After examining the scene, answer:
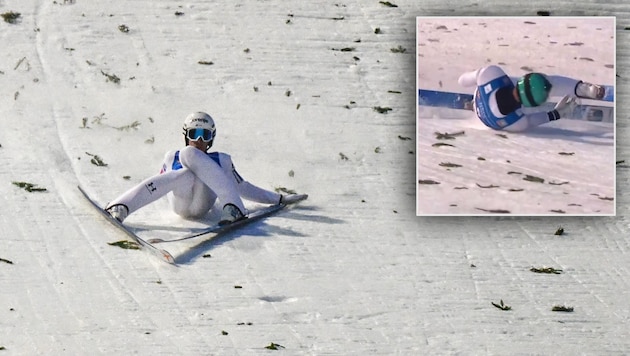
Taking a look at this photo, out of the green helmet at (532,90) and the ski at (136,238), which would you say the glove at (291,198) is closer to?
the ski at (136,238)

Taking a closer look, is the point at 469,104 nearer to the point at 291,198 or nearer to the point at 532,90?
the point at 532,90

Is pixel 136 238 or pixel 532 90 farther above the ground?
pixel 532 90

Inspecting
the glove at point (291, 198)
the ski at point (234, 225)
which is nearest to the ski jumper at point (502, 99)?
the glove at point (291, 198)

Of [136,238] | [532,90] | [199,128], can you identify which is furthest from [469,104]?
[136,238]

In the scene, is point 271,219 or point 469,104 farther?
point 469,104

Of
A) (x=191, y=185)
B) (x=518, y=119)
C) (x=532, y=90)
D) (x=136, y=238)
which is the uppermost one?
(x=532, y=90)

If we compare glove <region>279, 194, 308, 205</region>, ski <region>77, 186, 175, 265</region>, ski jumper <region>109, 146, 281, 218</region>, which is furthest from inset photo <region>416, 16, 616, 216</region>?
ski <region>77, 186, 175, 265</region>
